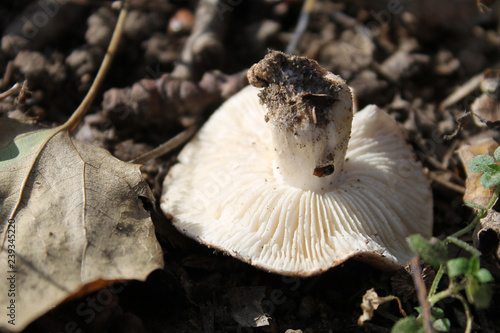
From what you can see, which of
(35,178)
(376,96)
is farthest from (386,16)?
(35,178)

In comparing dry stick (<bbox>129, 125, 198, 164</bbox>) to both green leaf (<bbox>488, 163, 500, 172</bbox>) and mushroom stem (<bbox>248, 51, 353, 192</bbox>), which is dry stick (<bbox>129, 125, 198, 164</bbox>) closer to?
mushroom stem (<bbox>248, 51, 353, 192</bbox>)

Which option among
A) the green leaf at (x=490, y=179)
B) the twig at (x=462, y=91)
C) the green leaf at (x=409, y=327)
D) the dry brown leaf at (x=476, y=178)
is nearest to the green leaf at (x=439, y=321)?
the green leaf at (x=409, y=327)

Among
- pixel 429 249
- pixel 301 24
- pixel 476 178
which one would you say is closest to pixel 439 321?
pixel 429 249

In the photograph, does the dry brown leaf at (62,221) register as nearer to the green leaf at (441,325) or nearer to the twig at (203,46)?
the twig at (203,46)

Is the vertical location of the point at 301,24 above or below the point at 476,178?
above

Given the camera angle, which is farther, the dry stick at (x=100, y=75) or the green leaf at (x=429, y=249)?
the dry stick at (x=100, y=75)

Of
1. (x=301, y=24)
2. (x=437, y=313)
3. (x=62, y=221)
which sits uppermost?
(x=301, y=24)

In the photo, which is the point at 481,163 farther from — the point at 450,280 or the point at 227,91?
the point at 227,91

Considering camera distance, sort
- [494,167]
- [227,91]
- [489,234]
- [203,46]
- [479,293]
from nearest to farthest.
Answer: [479,293]
[494,167]
[489,234]
[227,91]
[203,46]
